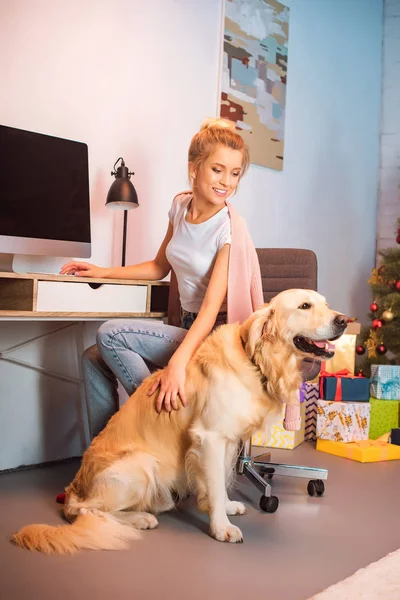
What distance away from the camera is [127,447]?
2021 mm

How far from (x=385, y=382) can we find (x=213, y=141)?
2.05m

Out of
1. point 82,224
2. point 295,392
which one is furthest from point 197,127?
point 295,392

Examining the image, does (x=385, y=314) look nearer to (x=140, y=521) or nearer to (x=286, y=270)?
(x=286, y=270)

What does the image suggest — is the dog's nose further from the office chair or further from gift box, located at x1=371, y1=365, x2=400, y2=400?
gift box, located at x1=371, y1=365, x2=400, y2=400

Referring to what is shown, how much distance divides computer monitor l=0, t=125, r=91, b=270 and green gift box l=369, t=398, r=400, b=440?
1937 mm

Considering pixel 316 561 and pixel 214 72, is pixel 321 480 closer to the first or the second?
pixel 316 561

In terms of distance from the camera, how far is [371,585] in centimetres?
164

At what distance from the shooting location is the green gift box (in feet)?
12.0

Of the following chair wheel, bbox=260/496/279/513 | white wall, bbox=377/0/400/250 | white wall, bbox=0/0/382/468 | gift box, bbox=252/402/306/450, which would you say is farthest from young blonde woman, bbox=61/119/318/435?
white wall, bbox=377/0/400/250

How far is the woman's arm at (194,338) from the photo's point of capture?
6.62 ft

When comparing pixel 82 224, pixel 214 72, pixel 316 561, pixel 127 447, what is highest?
pixel 214 72

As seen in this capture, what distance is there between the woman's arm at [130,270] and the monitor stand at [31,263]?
25cm

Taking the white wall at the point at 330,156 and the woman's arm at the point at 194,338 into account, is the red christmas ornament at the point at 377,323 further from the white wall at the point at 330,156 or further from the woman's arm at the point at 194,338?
the woman's arm at the point at 194,338

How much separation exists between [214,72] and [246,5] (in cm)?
57
